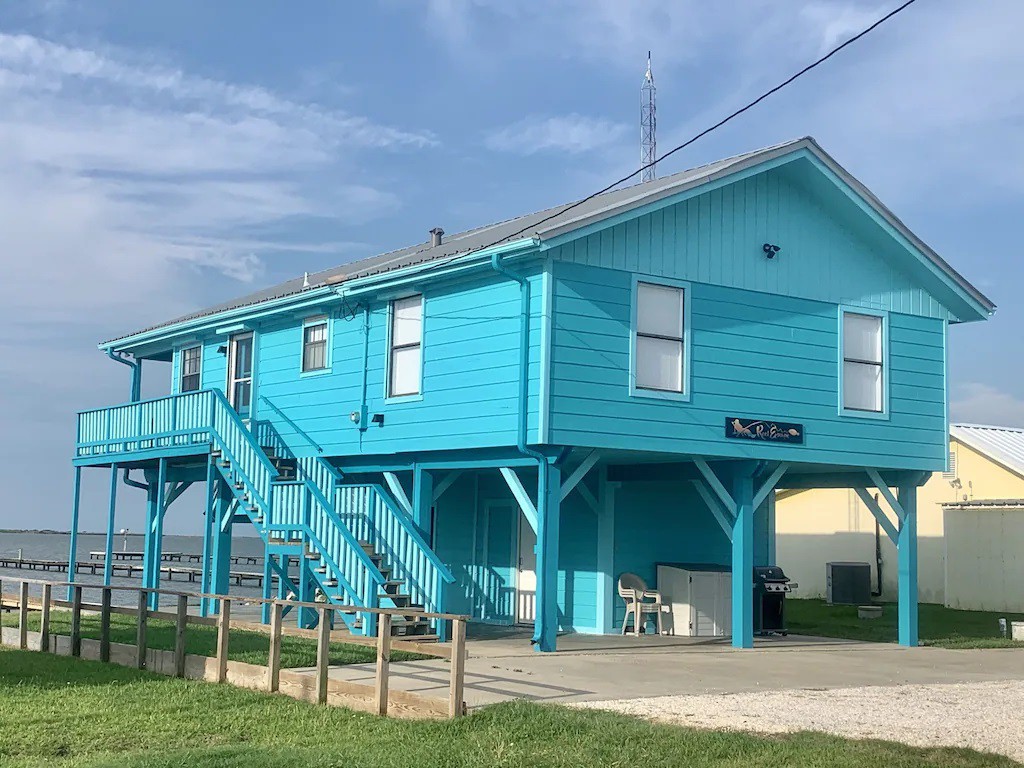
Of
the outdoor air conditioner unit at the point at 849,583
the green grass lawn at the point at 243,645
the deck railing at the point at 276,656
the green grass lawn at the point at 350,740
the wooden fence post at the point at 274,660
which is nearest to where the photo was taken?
the green grass lawn at the point at 350,740

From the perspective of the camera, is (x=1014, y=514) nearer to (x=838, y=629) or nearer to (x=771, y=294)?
(x=838, y=629)

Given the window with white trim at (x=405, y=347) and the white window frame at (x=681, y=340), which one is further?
the window with white trim at (x=405, y=347)

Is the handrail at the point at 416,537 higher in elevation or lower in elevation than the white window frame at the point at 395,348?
lower

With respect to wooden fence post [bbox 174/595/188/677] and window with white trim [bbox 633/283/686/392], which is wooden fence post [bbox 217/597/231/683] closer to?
wooden fence post [bbox 174/595/188/677]

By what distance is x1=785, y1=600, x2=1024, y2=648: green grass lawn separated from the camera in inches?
900

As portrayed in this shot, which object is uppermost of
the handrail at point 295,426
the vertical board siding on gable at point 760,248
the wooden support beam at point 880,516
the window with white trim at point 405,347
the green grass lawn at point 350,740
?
the vertical board siding on gable at point 760,248

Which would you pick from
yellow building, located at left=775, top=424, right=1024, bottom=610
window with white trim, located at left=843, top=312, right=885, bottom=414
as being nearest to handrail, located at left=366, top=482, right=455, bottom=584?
window with white trim, located at left=843, top=312, right=885, bottom=414

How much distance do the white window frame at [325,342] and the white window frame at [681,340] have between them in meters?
5.83

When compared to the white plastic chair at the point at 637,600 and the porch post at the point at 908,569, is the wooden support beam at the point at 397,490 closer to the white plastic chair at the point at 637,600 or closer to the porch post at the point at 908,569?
the white plastic chair at the point at 637,600

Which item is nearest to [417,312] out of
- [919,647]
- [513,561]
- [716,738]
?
[513,561]

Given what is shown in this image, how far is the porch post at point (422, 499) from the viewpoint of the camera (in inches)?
799

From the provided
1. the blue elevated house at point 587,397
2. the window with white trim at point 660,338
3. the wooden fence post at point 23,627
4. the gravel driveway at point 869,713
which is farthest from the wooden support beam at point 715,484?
the wooden fence post at point 23,627

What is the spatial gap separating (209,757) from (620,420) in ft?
32.7

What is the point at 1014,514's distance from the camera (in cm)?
3262
